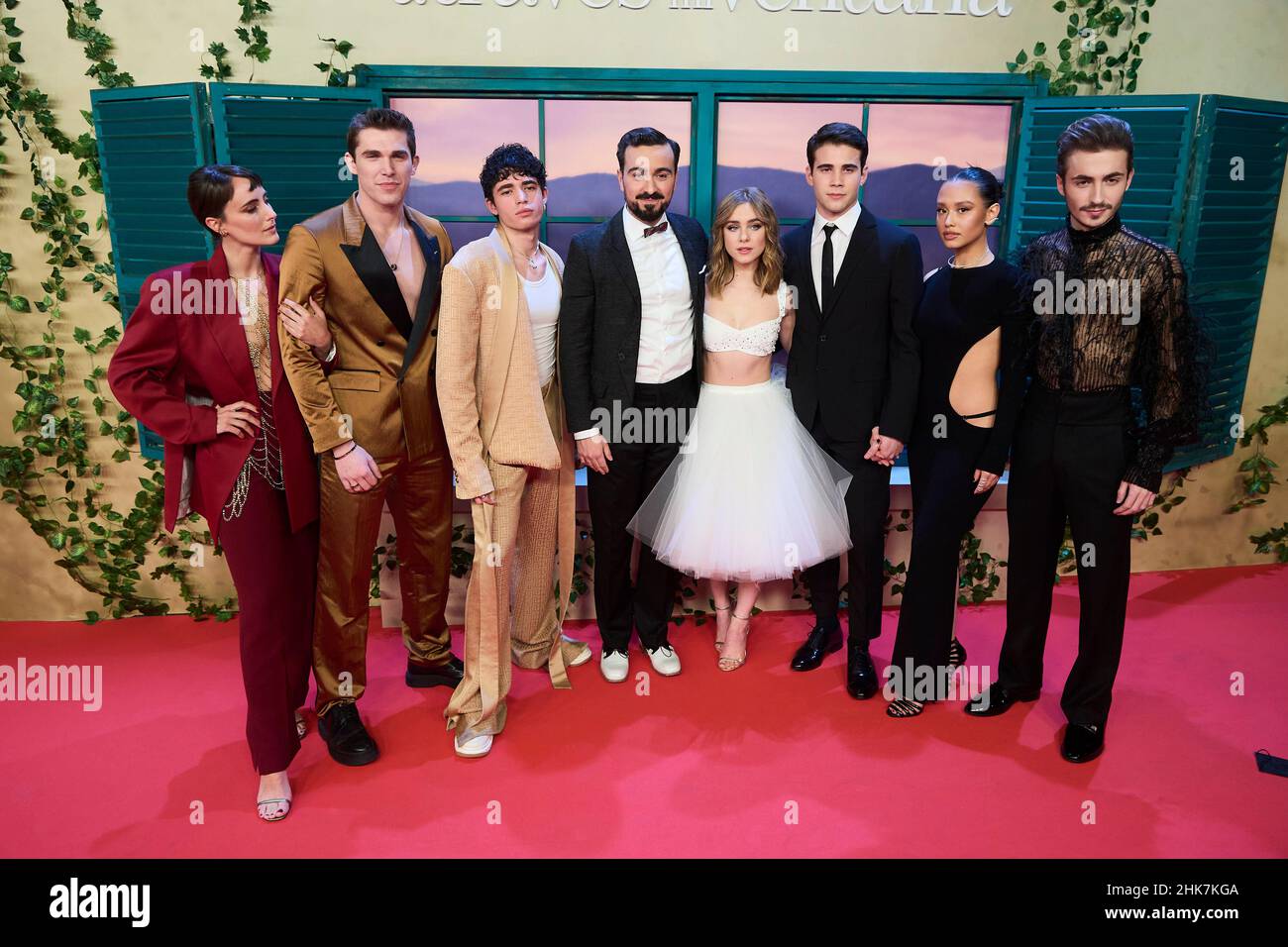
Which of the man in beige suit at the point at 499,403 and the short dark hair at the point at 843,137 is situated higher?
the short dark hair at the point at 843,137

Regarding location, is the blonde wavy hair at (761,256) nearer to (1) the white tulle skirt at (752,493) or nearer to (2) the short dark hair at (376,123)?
(1) the white tulle skirt at (752,493)

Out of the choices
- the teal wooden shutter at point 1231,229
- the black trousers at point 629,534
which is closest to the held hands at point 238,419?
the black trousers at point 629,534

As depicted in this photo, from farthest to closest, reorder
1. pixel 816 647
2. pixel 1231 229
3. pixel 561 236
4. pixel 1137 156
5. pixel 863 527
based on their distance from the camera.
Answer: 1. pixel 561 236
2. pixel 1231 229
3. pixel 1137 156
4. pixel 816 647
5. pixel 863 527

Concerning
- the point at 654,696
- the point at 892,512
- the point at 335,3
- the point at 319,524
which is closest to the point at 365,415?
the point at 319,524

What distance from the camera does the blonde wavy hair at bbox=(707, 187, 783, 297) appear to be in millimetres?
2898

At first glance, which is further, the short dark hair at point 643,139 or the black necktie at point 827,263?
the black necktie at point 827,263

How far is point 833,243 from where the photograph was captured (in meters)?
2.96

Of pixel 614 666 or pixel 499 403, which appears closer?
pixel 499 403

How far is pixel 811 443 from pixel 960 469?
0.52 m

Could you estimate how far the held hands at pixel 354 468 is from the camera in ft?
8.65

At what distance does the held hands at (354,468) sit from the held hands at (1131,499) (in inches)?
90.7

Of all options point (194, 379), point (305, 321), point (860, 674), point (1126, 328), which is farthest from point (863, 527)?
point (194, 379)

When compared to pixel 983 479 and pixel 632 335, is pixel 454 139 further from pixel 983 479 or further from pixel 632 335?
pixel 983 479

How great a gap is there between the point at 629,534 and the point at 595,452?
16.6 inches
